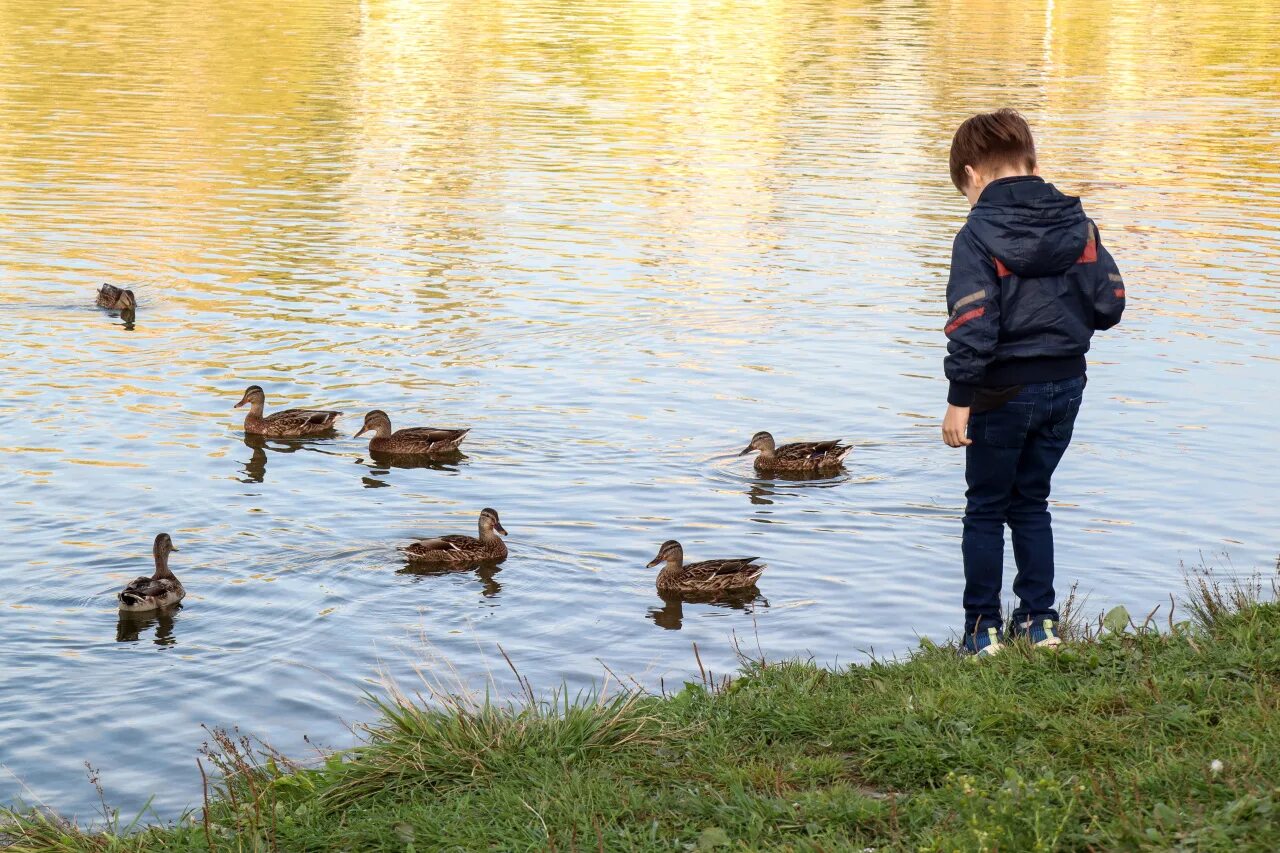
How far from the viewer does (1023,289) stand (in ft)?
26.3

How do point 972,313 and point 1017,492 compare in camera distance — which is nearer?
point 972,313

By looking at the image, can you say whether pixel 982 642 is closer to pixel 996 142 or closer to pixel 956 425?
pixel 956 425

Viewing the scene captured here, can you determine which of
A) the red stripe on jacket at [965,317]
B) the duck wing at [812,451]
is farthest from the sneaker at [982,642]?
the duck wing at [812,451]

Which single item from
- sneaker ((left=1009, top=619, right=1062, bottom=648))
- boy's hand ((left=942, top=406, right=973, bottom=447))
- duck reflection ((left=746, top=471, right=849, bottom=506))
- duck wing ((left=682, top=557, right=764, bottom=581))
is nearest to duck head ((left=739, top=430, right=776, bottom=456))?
duck reflection ((left=746, top=471, right=849, bottom=506))

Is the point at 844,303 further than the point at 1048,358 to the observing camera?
Yes

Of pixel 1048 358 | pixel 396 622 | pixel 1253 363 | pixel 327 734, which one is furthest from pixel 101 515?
pixel 1253 363

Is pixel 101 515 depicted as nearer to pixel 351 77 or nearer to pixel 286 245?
pixel 286 245

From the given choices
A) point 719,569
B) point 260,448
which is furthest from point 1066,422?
point 260,448

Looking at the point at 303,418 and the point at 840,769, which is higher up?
the point at 840,769

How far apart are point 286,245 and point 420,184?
5830mm

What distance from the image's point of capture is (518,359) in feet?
60.7

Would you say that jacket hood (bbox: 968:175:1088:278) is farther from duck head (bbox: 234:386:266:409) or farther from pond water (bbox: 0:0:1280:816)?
duck head (bbox: 234:386:266:409)

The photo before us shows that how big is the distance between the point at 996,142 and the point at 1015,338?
1.05 meters

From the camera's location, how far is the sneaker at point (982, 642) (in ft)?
26.5
